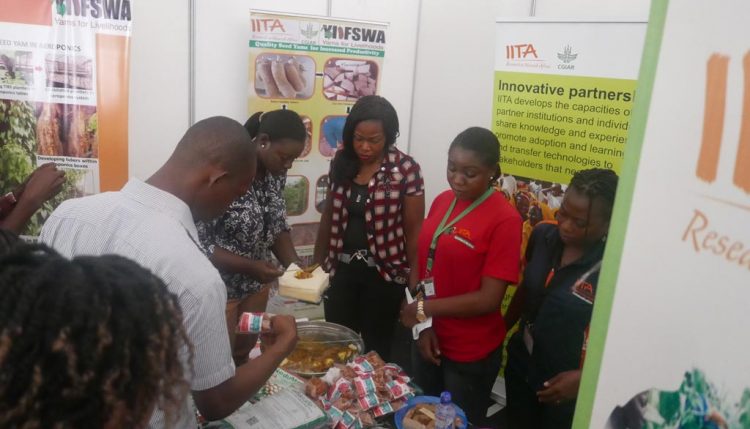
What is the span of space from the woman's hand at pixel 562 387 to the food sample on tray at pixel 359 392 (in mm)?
500

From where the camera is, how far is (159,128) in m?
3.78

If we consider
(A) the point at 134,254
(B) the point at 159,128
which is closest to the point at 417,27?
(B) the point at 159,128

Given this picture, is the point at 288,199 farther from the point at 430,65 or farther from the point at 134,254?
the point at 134,254

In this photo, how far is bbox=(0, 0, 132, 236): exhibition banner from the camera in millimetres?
3076

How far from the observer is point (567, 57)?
2932 mm

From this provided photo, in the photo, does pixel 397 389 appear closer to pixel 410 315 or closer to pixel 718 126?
pixel 410 315

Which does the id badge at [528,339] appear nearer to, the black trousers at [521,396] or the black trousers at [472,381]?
the black trousers at [521,396]

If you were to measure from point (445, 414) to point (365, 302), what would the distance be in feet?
4.33

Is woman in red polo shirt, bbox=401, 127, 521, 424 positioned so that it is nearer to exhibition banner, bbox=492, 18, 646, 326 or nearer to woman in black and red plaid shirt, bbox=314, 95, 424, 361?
woman in black and red plaid shirt, bbox=314, 95, 424, 361

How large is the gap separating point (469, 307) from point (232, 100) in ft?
8.35

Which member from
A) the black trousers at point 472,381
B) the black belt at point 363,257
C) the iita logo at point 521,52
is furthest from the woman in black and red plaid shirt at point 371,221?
the iita logo at point 521,52

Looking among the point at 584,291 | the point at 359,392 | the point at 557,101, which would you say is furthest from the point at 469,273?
the point at 557,101

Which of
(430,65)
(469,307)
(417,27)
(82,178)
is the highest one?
(417,27)

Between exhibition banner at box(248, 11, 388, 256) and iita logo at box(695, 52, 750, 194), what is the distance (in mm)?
3437
